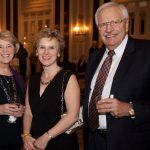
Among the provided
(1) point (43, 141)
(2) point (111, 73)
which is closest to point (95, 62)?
(2) point (111, 73)

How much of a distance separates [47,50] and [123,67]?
2.24ft

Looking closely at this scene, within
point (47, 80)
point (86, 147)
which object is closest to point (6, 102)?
point (47, 80)

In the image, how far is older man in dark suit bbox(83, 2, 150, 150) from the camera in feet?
7.75

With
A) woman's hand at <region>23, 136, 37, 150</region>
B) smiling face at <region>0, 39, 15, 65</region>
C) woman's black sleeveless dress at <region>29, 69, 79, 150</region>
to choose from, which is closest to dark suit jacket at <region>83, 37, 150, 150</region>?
woman's black sleeveless dress at <region>29, 69, 79, 150</region>

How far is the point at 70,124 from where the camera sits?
272cm

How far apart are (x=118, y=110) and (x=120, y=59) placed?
21.4 inches

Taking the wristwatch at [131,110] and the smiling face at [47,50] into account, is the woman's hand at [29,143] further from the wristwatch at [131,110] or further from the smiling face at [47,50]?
the wristwatch at [131,110]

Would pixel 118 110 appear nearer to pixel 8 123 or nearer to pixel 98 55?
pixel 98 55

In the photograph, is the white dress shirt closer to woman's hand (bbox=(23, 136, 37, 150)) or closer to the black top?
woman's hand (bbox=(23, 136, 37, 150))

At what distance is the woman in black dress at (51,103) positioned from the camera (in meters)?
2.71

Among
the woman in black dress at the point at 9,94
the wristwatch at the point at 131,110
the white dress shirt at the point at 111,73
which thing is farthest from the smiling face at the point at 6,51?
the wristwatch at the point at 131,110

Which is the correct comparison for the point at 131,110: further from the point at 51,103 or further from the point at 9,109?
the point at 9,109

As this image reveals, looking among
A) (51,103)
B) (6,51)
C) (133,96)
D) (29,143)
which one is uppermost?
(6,51)

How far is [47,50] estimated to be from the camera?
2.75m
